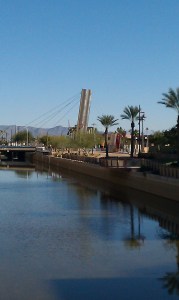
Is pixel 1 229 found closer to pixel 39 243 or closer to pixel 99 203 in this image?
pixel 39 243

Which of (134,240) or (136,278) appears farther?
(134,240)

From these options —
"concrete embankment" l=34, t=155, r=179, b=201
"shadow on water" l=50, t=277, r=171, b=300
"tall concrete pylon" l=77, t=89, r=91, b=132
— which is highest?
"tall concrete pylon" l=77, t=89, r=91, b=132

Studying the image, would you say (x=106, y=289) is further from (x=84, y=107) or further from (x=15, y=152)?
(x=15, y=152)

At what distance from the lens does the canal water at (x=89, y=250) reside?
14.2 m

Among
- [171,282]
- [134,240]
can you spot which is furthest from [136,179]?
[171,282]

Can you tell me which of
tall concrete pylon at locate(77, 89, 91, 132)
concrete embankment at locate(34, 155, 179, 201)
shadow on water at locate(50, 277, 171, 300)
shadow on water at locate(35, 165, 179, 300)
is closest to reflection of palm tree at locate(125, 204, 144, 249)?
shadow on water at locate(35, 165, 179, 300)

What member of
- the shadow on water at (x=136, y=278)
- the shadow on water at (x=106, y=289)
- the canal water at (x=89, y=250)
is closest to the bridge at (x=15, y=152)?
the shadow on water at (x=136, y=278)

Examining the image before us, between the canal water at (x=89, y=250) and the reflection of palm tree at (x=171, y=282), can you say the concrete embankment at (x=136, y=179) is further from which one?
the reflection of palm tree at (x=171, y=282)

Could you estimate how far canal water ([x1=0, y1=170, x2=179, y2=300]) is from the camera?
1418cm

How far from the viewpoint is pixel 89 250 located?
19312 mm

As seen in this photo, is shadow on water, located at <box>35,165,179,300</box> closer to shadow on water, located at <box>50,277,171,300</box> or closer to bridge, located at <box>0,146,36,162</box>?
shadow on water, located at <box>50,277,171,300</box>

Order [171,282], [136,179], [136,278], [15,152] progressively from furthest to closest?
[15,152] < [136,179] < [136,278] < [171,282]

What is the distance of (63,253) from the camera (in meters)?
18.7

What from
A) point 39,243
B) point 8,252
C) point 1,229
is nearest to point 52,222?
point 1,229
